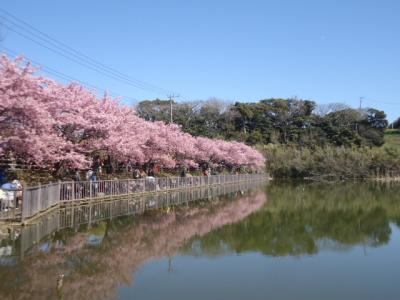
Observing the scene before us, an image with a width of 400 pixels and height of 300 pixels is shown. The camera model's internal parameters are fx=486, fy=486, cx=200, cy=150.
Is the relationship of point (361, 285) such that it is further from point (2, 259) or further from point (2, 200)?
point (2, 200)

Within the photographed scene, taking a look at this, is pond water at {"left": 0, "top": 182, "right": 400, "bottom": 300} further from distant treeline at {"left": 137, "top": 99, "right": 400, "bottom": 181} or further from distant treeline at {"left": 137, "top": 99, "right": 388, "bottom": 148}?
distant treeline at {"left": 137, "top": 99, "right": 388, "bottom": 148}

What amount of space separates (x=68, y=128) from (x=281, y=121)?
74298mm

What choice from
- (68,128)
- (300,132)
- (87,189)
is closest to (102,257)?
(87,189)

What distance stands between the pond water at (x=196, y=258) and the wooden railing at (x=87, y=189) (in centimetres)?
65

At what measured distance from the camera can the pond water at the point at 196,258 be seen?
8.29 m

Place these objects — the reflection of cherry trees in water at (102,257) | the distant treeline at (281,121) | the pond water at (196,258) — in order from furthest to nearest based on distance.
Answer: the distant treeline at (281,121)
the pond water at (196,258)
the reflection of cherry trees in water at (102,257)

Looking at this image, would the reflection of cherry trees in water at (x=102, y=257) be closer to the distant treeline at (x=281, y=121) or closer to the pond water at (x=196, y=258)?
the pond water at (x=196, y=258)

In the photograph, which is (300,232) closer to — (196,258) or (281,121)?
(196,258)

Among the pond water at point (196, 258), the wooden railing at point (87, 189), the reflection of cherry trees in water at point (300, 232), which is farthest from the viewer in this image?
the wooden railing at point (87, 189)

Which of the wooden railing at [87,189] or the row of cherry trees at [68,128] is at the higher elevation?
the row of cherry trees at [68,128]

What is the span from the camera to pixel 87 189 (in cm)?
2275

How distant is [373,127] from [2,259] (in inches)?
3740

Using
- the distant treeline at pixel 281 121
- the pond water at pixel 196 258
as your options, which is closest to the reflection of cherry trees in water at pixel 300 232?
the pond water at pixel 196 258

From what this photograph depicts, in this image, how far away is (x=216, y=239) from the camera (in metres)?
14.2
